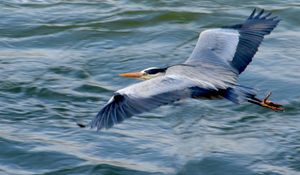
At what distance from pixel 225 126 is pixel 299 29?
126 inches

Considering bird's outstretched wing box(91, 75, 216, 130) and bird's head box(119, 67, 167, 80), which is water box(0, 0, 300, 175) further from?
bird's outstretched wing box(91, 75, 216, 130)

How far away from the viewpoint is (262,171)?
7.73m

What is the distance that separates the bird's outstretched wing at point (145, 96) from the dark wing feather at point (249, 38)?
879 millimetres

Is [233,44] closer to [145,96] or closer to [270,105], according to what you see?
[270,105]

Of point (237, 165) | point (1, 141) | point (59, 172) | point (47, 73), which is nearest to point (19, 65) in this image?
point (47, 73)

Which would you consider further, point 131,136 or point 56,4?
point 56,4

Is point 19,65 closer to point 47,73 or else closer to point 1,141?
point 47,73

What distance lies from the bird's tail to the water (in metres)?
0.62

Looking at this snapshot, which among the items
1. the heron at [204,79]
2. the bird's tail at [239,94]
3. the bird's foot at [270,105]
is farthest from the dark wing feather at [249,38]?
the bird's tail at [239,94]

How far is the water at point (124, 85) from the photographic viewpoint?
7988 mm

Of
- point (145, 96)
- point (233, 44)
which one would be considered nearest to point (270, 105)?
point (233, 44)

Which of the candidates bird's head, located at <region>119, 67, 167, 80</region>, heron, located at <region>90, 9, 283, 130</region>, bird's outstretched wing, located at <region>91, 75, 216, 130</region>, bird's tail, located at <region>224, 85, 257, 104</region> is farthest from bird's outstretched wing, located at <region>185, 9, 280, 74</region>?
bird's outstretched wing, located at <region>91, 75, 216, 130</region>

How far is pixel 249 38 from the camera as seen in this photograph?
28.5 ft

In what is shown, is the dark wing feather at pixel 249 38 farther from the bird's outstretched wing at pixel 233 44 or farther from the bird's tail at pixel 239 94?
the bird's tail at pixel 239 94
